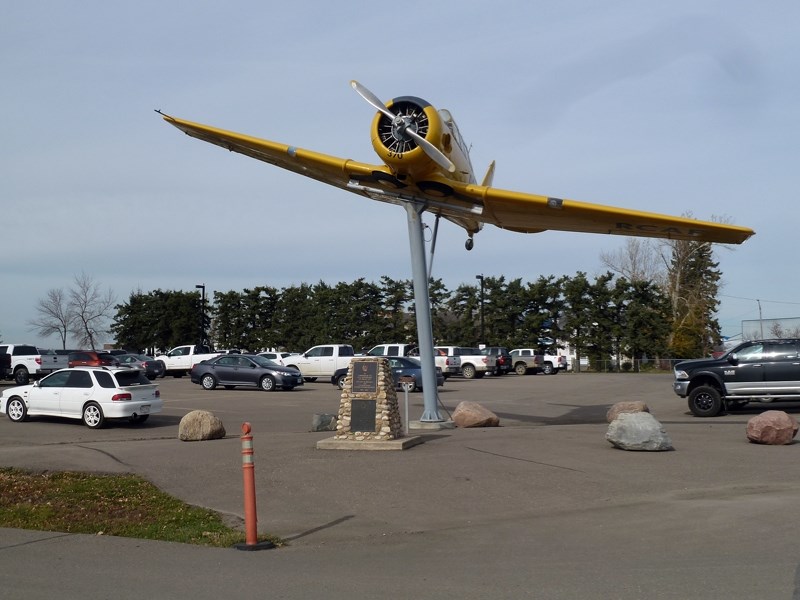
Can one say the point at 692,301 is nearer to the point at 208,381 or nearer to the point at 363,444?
the point at 208,381

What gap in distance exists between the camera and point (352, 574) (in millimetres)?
7082

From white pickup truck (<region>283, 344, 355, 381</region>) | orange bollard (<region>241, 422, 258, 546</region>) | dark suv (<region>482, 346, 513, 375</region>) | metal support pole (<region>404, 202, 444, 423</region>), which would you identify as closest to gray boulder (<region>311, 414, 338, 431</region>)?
metal support pole (<region>404, 202, 444, 423</region>)

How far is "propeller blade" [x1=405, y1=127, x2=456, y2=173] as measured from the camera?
1700 centimetres

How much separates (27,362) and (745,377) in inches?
1202

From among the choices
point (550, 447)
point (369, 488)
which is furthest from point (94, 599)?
point (550, 447)

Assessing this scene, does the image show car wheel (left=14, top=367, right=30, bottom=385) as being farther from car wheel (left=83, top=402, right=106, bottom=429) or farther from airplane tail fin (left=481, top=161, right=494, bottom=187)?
airplane tail fin (left=481, top=161, right=494, bottom=187)

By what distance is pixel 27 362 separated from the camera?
122 feet

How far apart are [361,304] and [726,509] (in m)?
53.6

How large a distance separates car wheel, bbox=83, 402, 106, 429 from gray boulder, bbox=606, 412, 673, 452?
1227cm

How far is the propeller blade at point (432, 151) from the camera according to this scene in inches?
669

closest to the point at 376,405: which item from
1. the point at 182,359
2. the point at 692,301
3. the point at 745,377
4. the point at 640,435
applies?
the point at 640,435

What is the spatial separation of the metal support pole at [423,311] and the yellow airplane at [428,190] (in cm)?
2

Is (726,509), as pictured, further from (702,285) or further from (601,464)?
(702,285)

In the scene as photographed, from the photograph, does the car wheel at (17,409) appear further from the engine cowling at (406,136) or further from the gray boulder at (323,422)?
the engine cowling at (406,136)
